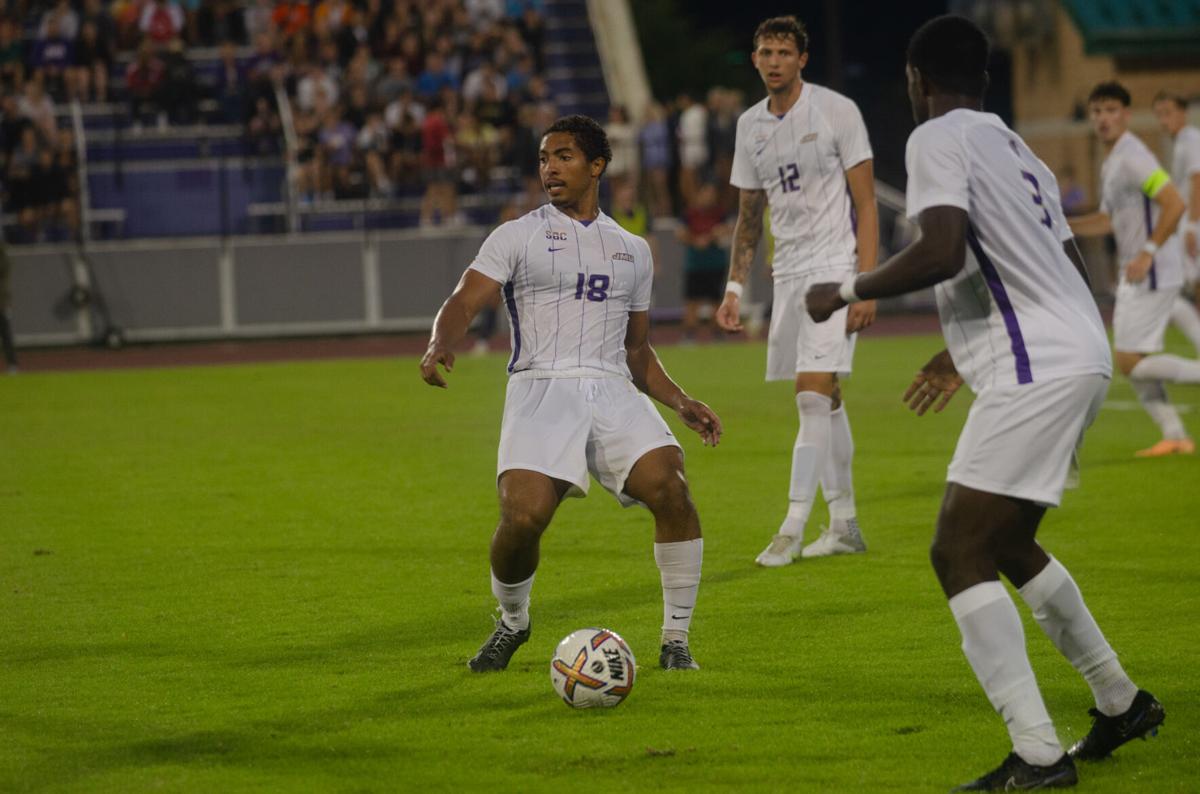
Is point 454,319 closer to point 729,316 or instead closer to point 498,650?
point 498,650

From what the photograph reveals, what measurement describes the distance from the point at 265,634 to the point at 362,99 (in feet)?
72.4

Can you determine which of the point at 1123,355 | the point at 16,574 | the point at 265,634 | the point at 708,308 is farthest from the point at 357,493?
the point at 708,308

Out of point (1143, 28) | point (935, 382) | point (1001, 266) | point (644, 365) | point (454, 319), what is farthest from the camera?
point (1143, 28)

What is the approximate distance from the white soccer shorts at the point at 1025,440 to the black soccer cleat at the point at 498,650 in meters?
2.28

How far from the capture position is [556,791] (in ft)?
16.7

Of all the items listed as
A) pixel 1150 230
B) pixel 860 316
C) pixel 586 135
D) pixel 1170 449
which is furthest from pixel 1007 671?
pixel 1170 449

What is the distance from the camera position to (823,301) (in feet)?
16.5

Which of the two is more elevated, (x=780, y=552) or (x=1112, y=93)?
(x=1112, y=93)

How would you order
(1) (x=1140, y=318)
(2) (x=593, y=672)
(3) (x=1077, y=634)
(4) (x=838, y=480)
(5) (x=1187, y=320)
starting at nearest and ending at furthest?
(3) (x=1077, y=634) < (2) (x=593, y=672) < (4) (x=838, y=480) < (1) (x=1140, y=318) < (5) (x=1187, y=320)

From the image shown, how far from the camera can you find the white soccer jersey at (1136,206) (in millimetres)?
12211

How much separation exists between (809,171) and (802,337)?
859mm

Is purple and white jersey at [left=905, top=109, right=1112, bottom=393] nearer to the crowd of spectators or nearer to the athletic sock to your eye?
the athletic sock

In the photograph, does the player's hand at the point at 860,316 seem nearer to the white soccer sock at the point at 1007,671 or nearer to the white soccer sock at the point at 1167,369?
the white soccer sock at the point at 1007,671

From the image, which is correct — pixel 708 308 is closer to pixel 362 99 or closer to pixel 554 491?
pixel 362 99
